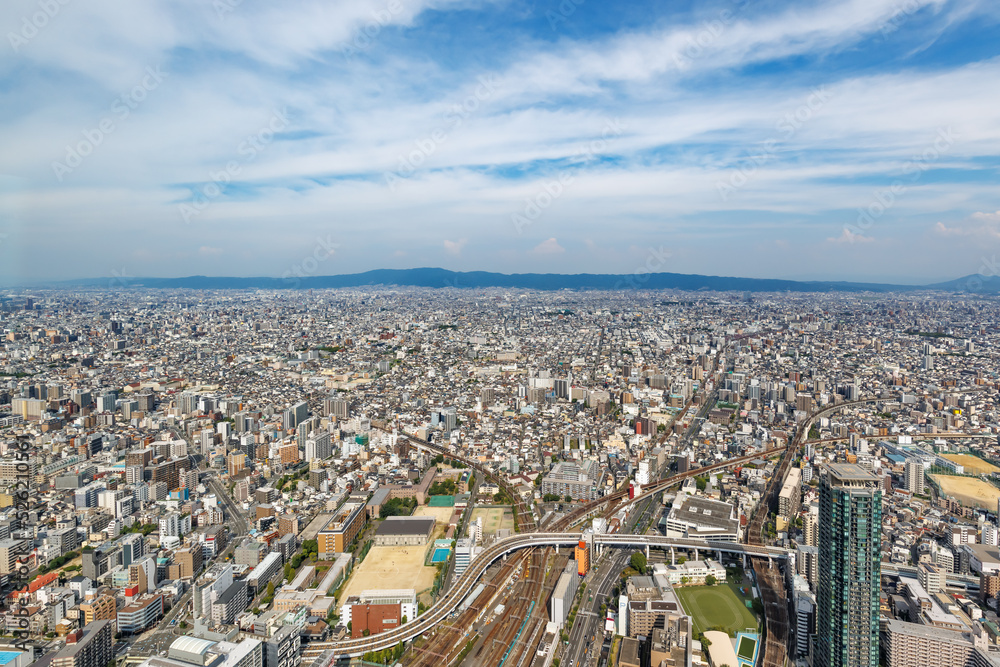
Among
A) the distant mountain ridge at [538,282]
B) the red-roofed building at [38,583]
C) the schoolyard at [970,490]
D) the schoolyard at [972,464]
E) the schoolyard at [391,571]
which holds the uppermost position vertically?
the distant mountain ridge at [538,282]

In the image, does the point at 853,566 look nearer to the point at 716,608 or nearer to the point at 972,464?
the point at 716,608

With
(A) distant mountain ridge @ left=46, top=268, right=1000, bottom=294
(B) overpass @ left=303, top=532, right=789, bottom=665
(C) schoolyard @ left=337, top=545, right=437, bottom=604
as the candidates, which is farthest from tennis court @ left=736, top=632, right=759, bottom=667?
(A) distant mountain ridge @ left=46, top=268, right=1000, bottom=294

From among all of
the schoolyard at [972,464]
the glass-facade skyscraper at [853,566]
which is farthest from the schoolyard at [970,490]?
the glass-facade skyscraper at [853,566]

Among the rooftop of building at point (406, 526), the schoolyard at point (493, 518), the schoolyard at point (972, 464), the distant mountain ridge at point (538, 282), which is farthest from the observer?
the distant mountain ridge at point (538, 282)

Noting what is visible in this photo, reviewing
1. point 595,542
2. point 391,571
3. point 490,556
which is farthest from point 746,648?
point 391,571

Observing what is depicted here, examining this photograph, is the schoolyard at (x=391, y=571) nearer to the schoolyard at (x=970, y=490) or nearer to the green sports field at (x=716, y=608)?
the green sports field at (x=716, y=608)

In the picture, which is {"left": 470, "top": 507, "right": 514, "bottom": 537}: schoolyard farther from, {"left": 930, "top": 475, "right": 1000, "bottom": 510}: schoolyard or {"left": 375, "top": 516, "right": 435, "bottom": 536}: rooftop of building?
{"left": 930, "top": 475, "right": 1000, "bottom": 510}: schoolyard

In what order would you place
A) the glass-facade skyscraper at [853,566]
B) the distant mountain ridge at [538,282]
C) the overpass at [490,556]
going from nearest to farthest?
the glass-facade skyscraper at [853,566]
the overpass at [490,556]
the distant mountain ridge at [538,282]
